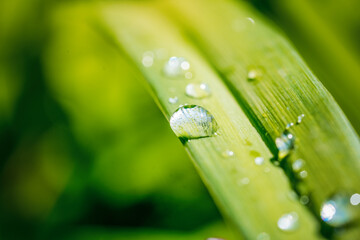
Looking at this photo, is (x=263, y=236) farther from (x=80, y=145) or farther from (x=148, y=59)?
(x=80, y=145)

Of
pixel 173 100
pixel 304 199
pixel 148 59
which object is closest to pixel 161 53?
pixel 148 59

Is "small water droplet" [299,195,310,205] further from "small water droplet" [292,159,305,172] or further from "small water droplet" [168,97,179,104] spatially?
"small water droplet" [168,97,179,104]

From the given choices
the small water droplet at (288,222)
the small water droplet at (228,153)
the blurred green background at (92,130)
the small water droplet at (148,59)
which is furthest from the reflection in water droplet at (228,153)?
the blurred green background at (92,130)

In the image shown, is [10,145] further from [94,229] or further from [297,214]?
[297,214]

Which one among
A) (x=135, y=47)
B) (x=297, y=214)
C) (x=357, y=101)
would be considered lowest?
(x=297, y=214)

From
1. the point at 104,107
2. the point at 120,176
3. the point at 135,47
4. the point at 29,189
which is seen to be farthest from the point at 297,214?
the point at 29,189

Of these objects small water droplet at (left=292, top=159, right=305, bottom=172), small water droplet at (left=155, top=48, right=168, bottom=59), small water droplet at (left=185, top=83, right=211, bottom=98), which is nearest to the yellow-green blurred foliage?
small water droplet at (left=155, top=48, right=168, bottom=59)

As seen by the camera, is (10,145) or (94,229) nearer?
(94,229)

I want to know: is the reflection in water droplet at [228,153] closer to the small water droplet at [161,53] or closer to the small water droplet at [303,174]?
the small water droplet at [303,174]
